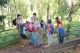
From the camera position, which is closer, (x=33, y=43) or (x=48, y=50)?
(x=48, y=50)

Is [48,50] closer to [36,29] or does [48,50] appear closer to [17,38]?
[36,29]

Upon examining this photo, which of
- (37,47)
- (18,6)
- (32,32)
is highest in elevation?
(18,6)

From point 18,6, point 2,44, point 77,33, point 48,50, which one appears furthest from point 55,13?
point 48,50

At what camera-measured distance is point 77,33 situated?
13.6 metres

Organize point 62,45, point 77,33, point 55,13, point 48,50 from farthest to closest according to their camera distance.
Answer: point 55,13 → point 77,33 → point 62,45 → point 48,50

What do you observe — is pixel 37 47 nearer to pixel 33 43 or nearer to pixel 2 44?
pixel 33 43

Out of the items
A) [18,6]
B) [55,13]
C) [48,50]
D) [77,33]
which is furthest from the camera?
[18,6]

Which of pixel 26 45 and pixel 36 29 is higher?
pixel 36 29

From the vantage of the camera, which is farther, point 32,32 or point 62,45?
point 32,32

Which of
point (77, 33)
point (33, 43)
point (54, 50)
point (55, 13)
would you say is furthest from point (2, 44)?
point (55, 13)

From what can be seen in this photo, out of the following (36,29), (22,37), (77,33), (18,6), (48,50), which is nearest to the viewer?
(48,50)

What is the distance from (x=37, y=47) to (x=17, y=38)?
5.53 feet

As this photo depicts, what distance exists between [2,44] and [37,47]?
2.29 m

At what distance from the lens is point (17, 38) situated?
11977 millimetres
